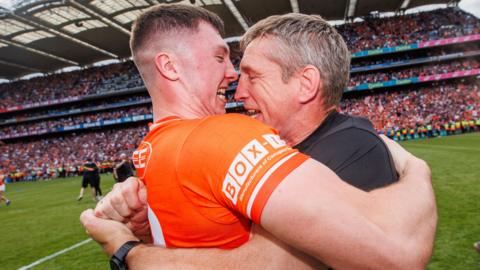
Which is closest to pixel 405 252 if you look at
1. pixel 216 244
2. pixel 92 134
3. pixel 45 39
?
pixel 216 244

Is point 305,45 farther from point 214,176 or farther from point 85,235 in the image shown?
point 85,235

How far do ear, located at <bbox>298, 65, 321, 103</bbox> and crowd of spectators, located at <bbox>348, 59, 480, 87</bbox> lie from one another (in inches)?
1685

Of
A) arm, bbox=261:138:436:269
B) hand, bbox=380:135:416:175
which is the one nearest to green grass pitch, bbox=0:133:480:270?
hand, bbox=380:135:416:175

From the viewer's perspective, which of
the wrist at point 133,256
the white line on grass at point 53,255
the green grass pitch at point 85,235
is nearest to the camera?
the wrist at point 133,256

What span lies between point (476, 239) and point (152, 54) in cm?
646

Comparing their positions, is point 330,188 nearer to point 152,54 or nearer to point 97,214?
point 152,54

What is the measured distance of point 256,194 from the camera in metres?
1.30

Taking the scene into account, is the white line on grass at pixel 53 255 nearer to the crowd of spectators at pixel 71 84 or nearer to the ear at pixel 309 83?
the ear at pixel 309 83

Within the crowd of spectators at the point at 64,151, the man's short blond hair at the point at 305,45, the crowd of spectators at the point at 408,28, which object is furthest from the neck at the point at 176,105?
the crowd of spectators at the point at 408,28

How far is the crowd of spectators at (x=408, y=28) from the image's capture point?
42.3 m

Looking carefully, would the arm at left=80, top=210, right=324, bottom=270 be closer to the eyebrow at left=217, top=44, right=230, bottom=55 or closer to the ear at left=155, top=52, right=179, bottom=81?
the ear at left=155, top=52, right=179, bottom=81

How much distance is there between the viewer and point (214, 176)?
137 centimetres

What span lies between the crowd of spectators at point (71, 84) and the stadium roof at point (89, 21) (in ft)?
10.5

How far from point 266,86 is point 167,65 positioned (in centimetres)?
60
